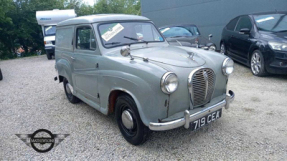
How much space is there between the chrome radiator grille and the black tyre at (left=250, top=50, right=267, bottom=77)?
143 inches

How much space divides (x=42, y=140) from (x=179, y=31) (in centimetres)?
648

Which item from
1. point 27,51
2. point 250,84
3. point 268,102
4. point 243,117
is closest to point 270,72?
point 250,84

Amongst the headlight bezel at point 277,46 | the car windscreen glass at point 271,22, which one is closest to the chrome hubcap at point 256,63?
the headlight bezel at point 277,46

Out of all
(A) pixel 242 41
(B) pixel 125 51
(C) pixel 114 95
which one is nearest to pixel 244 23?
(A) pixel 242 41

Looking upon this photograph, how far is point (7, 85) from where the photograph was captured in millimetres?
7703

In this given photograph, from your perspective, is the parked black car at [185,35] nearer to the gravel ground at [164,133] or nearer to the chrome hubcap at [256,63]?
the chrome hubcap at [256,63]

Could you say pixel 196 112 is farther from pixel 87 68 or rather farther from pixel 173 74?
pixel 87 68

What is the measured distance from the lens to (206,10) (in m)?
12.1

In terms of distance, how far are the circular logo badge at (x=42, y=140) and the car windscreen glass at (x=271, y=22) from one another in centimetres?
613

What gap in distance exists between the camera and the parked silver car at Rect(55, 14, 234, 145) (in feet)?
9.12

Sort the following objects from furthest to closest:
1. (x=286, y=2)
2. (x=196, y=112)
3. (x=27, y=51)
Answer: (x=27, y=51), (x=286, y=2), (x=196, y=112)

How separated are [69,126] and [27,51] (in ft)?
58.2

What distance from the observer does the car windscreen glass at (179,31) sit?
27.9 ft

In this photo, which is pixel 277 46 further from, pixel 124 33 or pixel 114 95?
pixel 114 95
